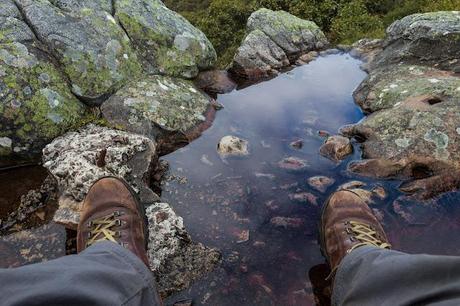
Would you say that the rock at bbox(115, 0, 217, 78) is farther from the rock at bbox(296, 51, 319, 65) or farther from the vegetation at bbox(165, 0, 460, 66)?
the vegetation at bbox(165, 0, 460, 66)

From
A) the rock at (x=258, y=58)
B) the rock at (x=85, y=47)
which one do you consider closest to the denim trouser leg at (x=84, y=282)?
the rock at (x=85, y=47)

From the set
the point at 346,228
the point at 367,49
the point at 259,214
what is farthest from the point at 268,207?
the point at 367,49

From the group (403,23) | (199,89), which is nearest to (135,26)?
(199,89)

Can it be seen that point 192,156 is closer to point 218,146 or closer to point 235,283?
point 218,146

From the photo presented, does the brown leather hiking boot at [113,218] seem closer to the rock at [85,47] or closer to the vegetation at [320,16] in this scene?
the rock at [85,47]

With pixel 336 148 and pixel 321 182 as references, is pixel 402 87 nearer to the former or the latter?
pixel 336 148

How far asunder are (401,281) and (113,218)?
2811 millimetres

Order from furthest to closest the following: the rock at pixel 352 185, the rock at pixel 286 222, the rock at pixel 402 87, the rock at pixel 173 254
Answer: the rock at pixel 402 87 → the rock at pixel 352 185 → the rock at pixel 286 222 → the rock at pixel 173 254

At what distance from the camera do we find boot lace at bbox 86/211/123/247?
373 cm

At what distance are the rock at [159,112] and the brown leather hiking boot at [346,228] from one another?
101 inches

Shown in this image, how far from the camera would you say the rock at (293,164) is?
546 cm

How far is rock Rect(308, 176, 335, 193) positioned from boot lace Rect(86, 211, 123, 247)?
8.37 ft

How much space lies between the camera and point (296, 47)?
31.4 feet

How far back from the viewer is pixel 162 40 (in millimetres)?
7117
